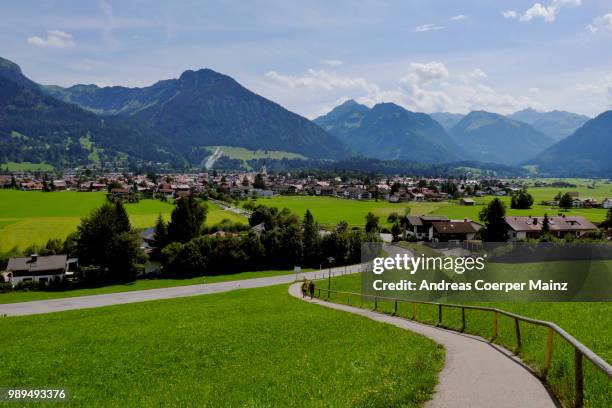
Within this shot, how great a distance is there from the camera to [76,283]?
65.2 m

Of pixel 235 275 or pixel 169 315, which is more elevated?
pixel 169 315

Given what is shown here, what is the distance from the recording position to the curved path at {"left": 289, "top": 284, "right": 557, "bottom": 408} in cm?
905

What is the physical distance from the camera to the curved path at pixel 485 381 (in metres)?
9.05

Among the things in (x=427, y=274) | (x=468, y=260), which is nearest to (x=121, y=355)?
(x=427, y=274)

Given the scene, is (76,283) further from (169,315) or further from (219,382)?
(219,382)

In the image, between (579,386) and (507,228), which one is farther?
(507,228)

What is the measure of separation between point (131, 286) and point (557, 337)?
200 ft

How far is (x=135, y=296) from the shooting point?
181 feet

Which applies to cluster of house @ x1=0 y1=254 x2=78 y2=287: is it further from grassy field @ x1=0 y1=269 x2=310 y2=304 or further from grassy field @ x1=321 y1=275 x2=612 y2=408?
grassy field @ x1=321 y1=275 x2=612 y2=408

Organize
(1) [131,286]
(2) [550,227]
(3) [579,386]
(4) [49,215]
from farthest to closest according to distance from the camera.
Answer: (4) [49,215] → (2) [550,227] → (1) [131,286] → (3) [579,386]

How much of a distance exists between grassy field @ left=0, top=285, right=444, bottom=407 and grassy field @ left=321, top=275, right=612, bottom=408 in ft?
8.07

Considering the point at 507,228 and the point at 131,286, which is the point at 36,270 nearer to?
the point at 131,286

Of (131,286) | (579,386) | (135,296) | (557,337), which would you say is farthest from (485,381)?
(131,286)

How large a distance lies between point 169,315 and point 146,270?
167ft
